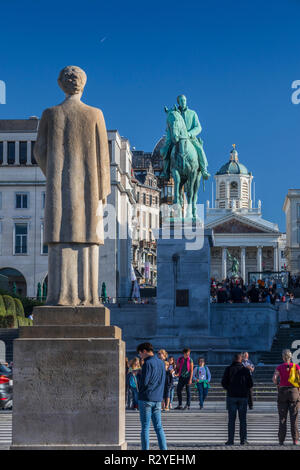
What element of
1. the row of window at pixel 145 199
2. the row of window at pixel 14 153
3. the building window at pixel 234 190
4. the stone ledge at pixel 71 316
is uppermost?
the building window at pixel 234 190

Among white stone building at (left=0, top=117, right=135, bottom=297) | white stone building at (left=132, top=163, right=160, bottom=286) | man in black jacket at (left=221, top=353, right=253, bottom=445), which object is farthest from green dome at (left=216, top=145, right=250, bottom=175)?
man in black jacket at (left=221, top=353, right=253, bottom=445)

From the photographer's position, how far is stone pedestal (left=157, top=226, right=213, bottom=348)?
117ft

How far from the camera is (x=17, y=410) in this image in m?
10.9

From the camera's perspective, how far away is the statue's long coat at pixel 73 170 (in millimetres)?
11727

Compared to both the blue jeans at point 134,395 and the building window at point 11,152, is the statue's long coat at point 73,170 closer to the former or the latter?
the blue jeans at point 134,395

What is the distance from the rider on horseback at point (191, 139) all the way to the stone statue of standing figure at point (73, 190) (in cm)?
2513

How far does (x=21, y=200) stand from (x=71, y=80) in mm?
72994

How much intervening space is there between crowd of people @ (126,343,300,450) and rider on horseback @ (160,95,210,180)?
41.1 feet

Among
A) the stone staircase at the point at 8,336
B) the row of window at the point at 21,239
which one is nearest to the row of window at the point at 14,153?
the row of window at the point at 21,239

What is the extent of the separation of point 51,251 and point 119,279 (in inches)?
2862

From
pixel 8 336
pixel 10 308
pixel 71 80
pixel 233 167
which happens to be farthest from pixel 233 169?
pixel 71 80

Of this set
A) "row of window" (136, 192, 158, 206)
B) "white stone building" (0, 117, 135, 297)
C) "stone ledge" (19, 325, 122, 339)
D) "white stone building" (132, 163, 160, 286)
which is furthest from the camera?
"row of window" (136, 192, 158, 206)

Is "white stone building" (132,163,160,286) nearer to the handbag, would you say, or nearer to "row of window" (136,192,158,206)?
"row of window" (136,192,158,206)

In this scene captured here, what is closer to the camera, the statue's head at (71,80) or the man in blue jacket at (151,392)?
the statue's head at (71,80)
